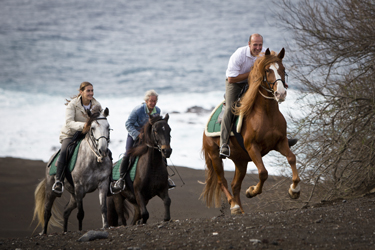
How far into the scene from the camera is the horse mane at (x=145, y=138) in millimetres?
7746

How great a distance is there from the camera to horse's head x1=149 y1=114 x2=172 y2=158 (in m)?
7.30

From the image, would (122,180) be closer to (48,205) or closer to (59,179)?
(59,179)

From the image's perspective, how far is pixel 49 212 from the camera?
8.28 metres

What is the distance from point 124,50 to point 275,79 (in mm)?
30834

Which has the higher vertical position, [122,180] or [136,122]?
[136,122]

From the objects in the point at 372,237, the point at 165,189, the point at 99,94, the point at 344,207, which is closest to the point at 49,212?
the point at 165,189

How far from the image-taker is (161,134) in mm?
7449

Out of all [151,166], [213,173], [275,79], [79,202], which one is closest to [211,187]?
[213,173]

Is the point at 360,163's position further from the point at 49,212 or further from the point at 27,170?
the point at 27,170

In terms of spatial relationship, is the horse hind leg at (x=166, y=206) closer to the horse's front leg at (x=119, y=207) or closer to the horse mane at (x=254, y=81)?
the horse's front leg at (x=119, y=207)

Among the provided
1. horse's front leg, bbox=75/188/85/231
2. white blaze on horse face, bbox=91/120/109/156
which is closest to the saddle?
horse's front leg, bbox=75/188/85/231

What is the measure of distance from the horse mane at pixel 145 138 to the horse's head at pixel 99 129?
2.58 ft

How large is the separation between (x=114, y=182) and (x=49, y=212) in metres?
1.32

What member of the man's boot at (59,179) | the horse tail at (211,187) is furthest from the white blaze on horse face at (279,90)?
the man's boot at (59,179)
